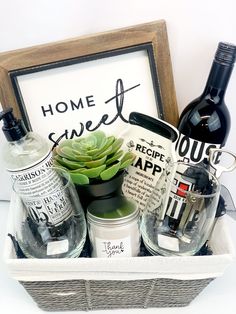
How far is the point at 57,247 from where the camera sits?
0.49 meters

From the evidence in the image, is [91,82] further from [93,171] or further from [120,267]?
[120,267]

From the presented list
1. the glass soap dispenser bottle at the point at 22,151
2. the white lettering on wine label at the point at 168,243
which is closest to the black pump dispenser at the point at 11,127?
the glass soap dispenser bottle at the point at 22,151

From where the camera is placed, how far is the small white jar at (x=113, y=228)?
463 mm

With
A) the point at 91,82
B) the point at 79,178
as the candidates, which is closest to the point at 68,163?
the point at 79,178

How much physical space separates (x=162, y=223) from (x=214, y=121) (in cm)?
15

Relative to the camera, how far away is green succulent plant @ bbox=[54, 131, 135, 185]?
18.0 inches

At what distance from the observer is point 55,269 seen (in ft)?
1.44

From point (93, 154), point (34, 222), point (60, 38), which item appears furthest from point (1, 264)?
point (60, 38)

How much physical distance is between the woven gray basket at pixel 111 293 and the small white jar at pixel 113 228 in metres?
0.04

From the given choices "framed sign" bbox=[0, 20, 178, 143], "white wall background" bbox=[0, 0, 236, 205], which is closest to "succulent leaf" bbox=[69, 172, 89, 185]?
"framed sign" bbox=[0, 20, 178, 143]

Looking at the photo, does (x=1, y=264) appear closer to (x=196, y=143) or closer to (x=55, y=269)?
(x=55, y=269)

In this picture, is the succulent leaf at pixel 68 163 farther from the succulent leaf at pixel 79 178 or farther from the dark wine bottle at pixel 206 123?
the dark wine bottle at pixel 206 123

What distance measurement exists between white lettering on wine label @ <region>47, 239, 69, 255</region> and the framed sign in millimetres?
151

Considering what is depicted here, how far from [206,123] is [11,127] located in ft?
0.79
